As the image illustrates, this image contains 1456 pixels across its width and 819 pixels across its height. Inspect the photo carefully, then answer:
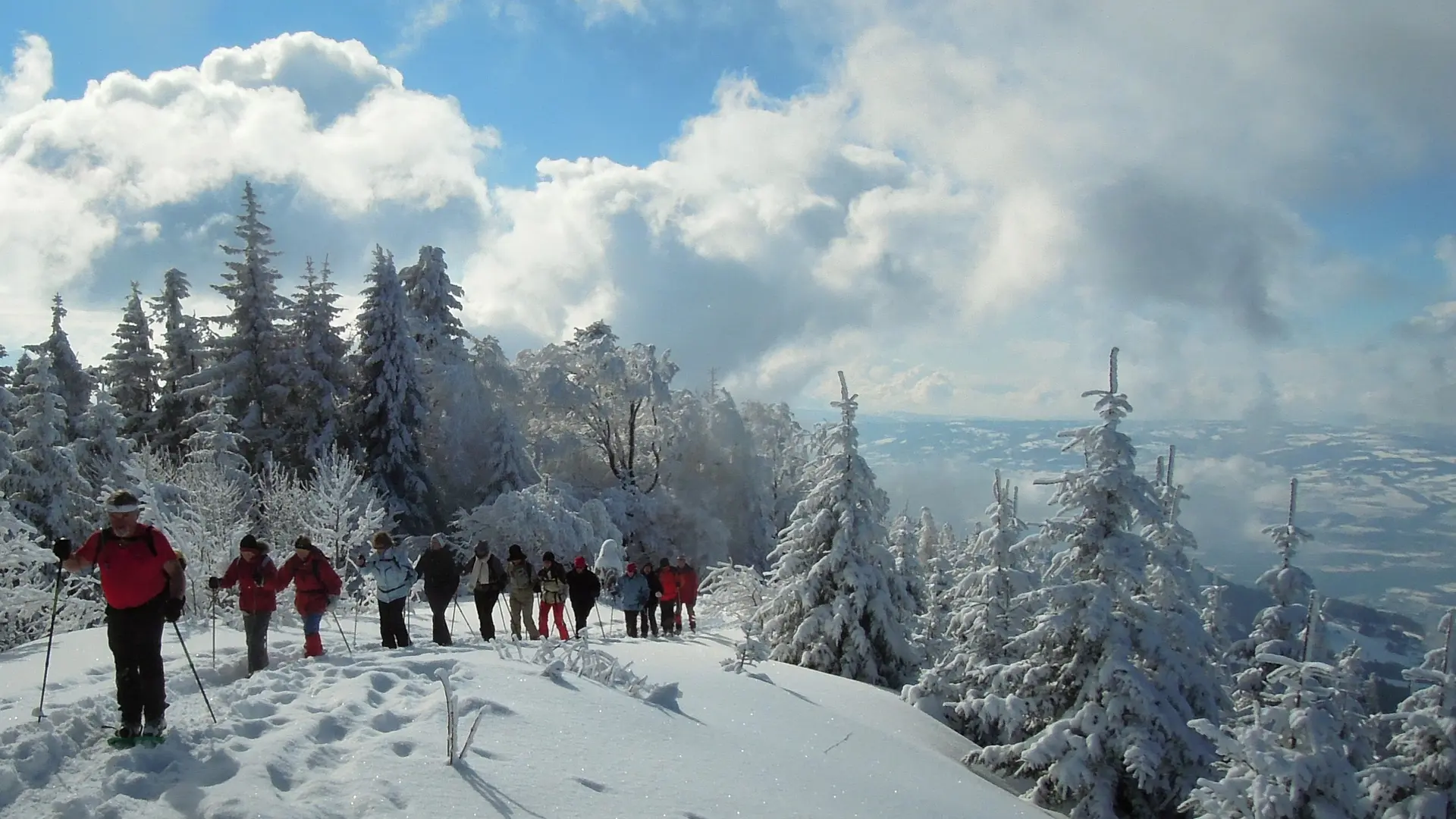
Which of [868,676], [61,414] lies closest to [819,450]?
[868,676]

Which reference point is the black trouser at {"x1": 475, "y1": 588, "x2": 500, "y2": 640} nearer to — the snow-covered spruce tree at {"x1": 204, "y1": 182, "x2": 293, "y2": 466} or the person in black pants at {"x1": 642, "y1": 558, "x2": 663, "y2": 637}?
the person in black pants at {"x1": 642, "y1": 558, "x2": 663, "y2": 637}

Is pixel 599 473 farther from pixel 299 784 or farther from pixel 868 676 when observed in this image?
pixel 299 784

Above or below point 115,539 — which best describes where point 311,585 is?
below

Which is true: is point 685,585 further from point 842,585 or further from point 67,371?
point 67,371

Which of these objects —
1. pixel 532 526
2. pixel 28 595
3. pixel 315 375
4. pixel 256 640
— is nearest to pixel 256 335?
pixel 315 375

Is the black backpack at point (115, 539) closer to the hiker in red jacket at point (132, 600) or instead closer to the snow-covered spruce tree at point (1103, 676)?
the hiker in red jacket at point (132, 600)

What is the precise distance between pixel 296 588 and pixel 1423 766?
15.7 m

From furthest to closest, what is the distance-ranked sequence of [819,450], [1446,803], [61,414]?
[61,414]
[819,450]
[1446,803]

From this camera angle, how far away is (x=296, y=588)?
32.5 feet

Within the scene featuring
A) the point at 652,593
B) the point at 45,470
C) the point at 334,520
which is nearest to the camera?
the point at 652,593

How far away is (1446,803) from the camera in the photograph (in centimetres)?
1187

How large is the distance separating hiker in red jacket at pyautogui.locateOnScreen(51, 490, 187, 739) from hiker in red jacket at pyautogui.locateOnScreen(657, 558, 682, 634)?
502 inches

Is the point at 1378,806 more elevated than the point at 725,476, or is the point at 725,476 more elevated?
the point at 725,476

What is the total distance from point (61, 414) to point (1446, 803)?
34.6 metres
